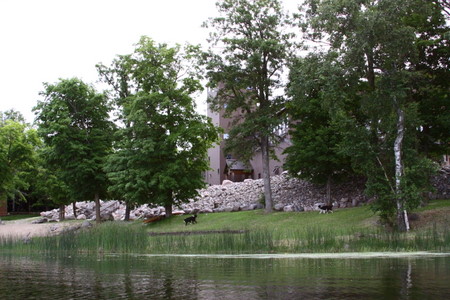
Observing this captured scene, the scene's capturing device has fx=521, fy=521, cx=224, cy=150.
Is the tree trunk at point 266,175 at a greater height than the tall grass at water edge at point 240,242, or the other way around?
the tree trunk at point 266,175

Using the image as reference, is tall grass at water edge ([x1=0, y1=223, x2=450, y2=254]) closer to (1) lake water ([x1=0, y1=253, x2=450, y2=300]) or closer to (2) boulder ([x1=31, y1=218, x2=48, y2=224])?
(1) lake water ([x1=0, y1=253, x2=450, y2=300])

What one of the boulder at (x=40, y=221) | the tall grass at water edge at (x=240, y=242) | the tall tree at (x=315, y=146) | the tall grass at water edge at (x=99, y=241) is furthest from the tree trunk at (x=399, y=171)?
the boulder at (x=40, y=221)

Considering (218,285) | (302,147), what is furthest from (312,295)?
(302,147)

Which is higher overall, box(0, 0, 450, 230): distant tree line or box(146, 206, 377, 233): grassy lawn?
box(0, 0, 450, 230): distant tree line

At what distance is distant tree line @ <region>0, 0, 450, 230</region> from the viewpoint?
24.8m

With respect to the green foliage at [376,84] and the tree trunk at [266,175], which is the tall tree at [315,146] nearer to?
the tree trunk at [266,175]

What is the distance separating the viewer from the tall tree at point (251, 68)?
35.8m

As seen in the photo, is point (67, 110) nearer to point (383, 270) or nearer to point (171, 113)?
point (171, 113)

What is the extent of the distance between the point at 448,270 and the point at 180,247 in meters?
9.68

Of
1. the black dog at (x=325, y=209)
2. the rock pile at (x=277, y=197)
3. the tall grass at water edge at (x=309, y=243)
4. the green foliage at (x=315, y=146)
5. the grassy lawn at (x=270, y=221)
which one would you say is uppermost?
the green foliage at (x=315, y=146)

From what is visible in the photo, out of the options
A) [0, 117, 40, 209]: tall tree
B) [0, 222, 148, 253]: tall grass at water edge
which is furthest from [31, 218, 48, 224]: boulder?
[0, 222, 148, 253]: tall grass at water edge

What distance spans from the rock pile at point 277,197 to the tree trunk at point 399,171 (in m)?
9.62

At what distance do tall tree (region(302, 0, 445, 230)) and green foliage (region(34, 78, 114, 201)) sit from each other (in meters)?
20.5

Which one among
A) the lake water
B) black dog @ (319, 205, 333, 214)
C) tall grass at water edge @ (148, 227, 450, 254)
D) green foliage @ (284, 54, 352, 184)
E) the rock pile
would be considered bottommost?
the lake water
